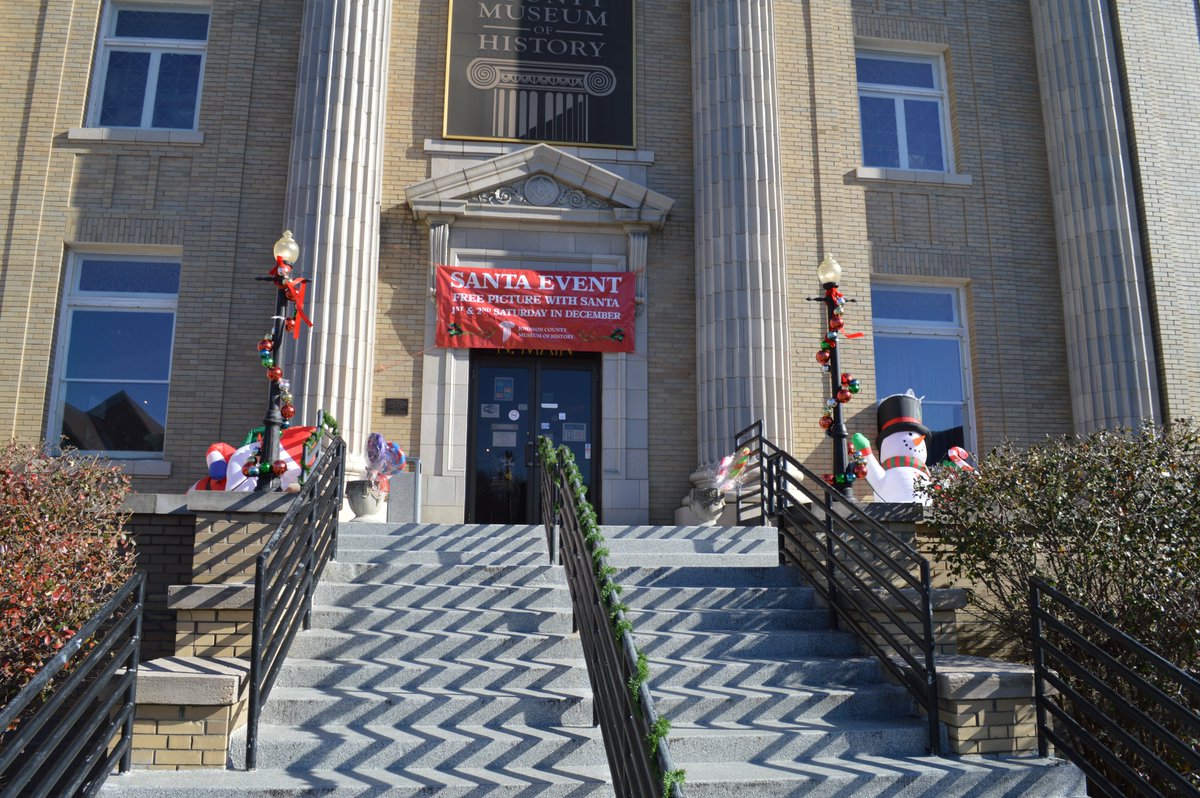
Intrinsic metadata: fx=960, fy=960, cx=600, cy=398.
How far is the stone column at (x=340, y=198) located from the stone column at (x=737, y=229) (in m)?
4.58

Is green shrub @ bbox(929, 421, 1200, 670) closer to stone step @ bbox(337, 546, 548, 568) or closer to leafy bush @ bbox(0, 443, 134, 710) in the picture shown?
stone step @ bbox(337, 546, 548, 568)

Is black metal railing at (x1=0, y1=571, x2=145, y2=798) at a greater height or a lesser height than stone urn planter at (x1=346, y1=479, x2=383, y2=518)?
lesser

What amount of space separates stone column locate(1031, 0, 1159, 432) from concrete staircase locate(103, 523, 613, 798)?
9.43m

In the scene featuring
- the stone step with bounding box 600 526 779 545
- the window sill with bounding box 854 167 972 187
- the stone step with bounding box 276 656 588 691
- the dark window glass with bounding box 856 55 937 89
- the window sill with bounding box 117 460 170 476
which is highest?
the dark window glass with bounding box 856 55 937 89

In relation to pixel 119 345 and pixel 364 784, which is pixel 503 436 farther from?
pixel 364 784

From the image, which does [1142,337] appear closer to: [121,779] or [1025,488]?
[1025,488]

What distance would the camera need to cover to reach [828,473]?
13.3 m

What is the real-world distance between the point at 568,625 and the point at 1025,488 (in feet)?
13.0

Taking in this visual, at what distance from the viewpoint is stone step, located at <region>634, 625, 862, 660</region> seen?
720 centimetres

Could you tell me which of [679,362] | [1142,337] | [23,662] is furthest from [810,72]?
[23,662]

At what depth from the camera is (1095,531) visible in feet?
24.9

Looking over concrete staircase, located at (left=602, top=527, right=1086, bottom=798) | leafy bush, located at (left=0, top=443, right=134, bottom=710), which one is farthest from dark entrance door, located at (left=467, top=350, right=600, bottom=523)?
leafy bush, located at (left=0, top=443, right=134, bottom=710)

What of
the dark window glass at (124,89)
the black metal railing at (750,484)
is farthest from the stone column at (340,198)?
the black metal railing at (750,484)

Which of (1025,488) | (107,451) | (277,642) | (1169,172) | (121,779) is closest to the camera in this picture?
(121,779)
